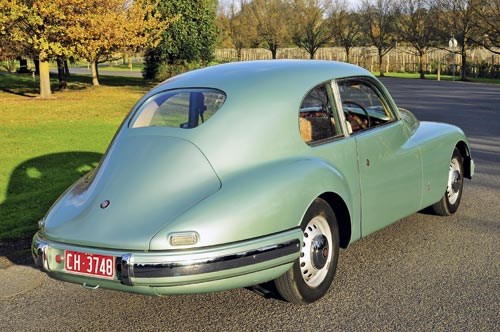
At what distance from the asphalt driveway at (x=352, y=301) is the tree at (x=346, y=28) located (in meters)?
52.0

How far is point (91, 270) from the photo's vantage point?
3.46m

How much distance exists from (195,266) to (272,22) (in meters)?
59.7

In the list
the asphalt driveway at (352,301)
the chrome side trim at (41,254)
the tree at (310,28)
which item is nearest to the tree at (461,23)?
the tree at (310,28)

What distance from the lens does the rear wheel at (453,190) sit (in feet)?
19.5

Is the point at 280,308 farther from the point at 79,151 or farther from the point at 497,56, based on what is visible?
the point at 497,56

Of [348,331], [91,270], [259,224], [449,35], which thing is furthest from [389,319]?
[449,35]

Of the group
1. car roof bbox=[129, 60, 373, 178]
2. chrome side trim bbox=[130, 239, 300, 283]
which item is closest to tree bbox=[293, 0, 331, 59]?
car roof bbox=[129, 60, 373, 178]

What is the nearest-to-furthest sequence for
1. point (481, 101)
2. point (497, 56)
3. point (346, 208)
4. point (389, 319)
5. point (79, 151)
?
1. point (389, 319)
2. point (346, 208)
3. point (79, 151)
4. point (481, 101)
5. point (497, 56)

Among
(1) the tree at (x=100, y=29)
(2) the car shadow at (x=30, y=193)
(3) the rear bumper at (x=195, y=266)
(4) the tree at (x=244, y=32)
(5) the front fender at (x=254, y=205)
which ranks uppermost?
(4) the tree at (x=244, y=32)

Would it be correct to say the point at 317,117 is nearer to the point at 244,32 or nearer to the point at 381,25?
the point at 381,25

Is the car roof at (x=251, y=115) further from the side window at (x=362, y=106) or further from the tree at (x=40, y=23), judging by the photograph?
the tree at (x=40, y=23)

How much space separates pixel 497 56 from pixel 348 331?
149ft

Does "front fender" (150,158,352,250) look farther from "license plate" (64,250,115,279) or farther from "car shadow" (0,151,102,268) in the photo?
"car shadow" (0,151,102,268)

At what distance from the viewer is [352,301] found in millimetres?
3973
